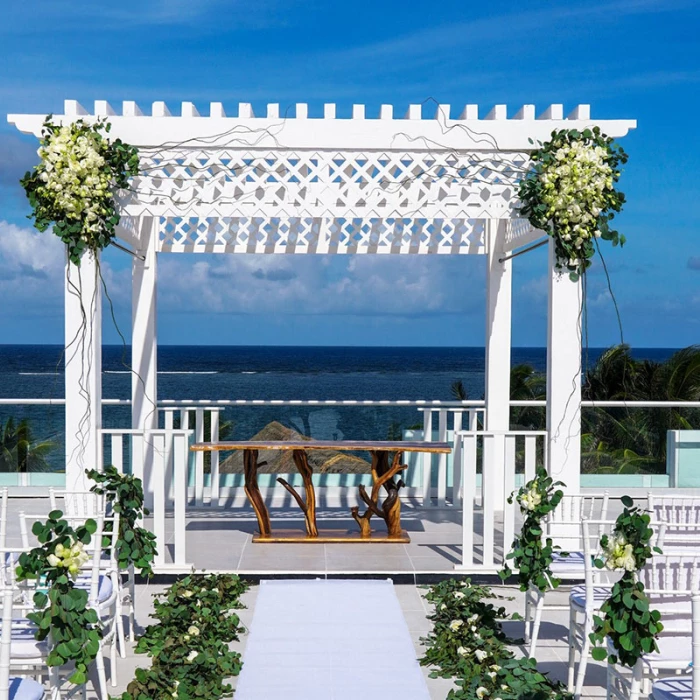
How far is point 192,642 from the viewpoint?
463 centimetres

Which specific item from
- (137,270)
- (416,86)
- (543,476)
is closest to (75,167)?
(137,270)

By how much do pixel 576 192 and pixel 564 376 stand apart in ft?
3.82

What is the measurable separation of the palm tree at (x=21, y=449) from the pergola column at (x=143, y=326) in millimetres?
1301

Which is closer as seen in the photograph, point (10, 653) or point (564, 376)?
point (10, 653)

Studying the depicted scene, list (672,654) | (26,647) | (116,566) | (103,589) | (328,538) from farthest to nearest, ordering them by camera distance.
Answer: (328,538), (116,566), (103,589), (26,647), (672,654)

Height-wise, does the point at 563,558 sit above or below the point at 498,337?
below

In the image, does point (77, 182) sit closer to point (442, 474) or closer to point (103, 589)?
point (103, 589)

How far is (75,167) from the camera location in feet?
18.4

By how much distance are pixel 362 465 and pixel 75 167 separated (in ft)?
14.4

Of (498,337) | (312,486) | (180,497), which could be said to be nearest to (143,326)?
(312,486)

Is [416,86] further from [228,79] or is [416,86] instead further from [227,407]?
[227,407]

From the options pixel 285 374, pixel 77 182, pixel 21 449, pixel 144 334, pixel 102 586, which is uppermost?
pixel 77 182

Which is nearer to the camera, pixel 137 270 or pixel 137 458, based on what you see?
pixel 137 458

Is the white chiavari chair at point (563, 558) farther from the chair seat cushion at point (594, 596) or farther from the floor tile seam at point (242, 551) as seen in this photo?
the floor tile seam at point (242, 551)
